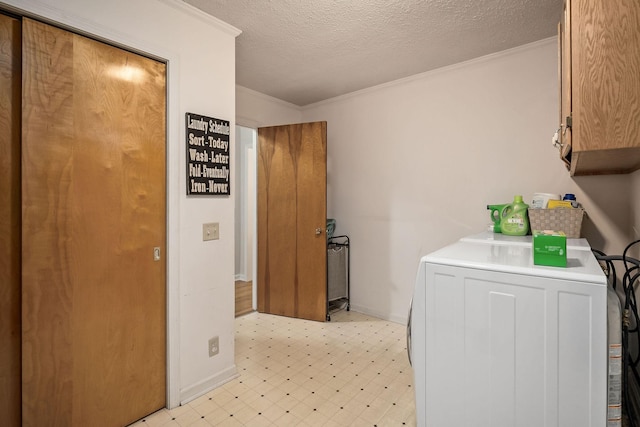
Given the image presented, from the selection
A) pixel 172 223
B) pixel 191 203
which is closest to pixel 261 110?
pixel 191 203

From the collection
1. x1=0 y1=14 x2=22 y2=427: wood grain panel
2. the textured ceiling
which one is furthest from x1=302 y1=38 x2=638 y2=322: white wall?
x1=0 y1=14 x2=22 y2=427: wood grain panel

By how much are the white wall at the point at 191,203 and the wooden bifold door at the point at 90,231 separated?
0.07m

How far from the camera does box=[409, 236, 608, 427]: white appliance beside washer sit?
919mm

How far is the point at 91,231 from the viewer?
1562 mm

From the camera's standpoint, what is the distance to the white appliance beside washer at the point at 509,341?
36.2 inches

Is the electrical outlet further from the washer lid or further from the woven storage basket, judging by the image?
the woven storage basket

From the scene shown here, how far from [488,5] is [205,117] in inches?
73.9

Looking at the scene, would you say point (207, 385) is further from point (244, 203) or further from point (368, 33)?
point (244, 203)

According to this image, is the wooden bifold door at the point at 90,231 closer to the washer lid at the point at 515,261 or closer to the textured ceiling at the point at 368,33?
the textured ceiling at the point at 368,33

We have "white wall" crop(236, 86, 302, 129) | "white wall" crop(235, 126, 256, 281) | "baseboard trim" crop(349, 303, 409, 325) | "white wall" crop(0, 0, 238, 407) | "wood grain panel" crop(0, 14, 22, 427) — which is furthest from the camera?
"white wall" crop(235, 126, 256, 281)

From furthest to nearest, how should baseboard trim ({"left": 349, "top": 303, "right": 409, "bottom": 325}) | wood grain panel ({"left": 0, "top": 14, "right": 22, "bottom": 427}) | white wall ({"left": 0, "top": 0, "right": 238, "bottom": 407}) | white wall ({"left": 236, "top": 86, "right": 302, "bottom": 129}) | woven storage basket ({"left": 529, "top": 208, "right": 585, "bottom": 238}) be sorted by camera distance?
white wall ({"left": 236, "top": 86, "right": 302, "bottom": 129}) < baseboard trim ({"left": 349, "top": 303, "right": 409, "bottom": 325}) < woven storage basket ({"left": 529, "top": 208, "right": 585, "bottom": 238}) < white wall ({"left": 0, "top": 0, "right": 238, "bottom": 407}) < wood grain panel ({"left": 0, "top": 14, "right": 22, "bottom": 427})

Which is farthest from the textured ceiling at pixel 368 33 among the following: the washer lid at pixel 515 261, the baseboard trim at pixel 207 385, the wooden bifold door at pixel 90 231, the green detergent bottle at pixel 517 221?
the baseboard trim at pixel 207 385

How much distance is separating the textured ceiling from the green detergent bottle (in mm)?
1204

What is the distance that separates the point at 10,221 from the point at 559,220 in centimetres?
288
